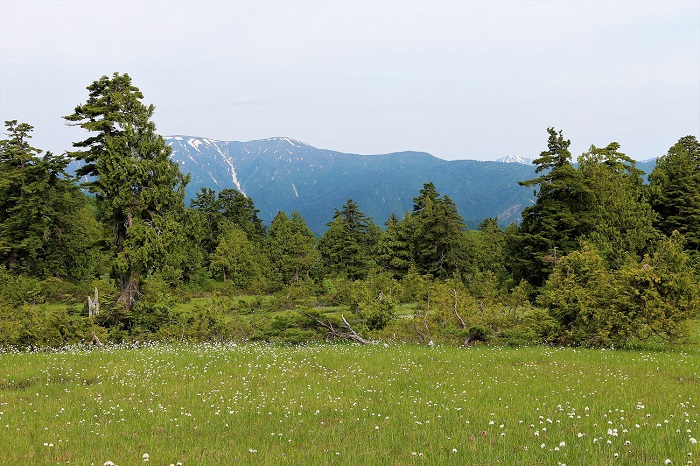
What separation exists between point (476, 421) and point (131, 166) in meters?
24.5

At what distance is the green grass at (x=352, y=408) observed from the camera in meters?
6.14

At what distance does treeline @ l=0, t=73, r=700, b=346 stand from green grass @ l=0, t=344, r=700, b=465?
11.2ft

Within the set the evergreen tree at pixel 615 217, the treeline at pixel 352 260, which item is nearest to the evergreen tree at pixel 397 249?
the treeline at pixel 352 260

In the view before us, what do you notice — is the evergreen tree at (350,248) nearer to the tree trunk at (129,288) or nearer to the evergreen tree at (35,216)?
the evergreen tree at (35,216)

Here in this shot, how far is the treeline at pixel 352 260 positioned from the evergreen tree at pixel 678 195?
7.2 inches

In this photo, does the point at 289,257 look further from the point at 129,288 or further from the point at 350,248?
the point at 129,288

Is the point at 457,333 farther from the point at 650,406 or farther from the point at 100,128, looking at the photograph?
the point at 100,128

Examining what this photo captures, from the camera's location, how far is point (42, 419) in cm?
821

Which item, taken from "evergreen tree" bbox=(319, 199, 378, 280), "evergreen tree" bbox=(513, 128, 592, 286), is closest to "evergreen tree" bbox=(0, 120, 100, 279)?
"evergreen tree" bbox=(319, 199, 378, 280)

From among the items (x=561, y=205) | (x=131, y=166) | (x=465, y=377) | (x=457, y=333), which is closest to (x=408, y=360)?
(x=465, y=377)

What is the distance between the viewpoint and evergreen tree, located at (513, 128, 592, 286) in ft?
127

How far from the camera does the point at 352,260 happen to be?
6344 cm

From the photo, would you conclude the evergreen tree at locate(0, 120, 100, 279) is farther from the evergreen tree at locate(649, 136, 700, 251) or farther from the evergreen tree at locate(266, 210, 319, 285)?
the evergreen tree at locate(649, 136, 700, 251)

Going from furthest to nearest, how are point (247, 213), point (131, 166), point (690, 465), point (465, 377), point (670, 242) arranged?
point (247, 213) → point (131, 166) → point (670, 242) → point (465, 377) → point (690, 465)
